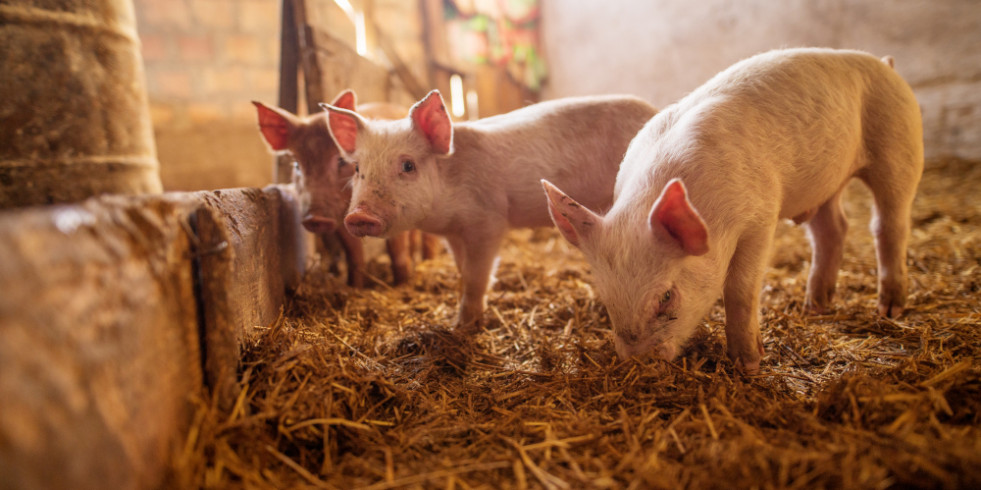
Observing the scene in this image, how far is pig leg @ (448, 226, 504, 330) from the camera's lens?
3484 millimetres

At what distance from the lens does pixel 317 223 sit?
3803 millimetres

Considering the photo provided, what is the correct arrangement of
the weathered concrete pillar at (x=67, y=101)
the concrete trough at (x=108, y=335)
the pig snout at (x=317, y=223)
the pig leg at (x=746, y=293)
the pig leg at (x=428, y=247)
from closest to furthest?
the concrete trough at (x=108, y=335), the pig leg at (x=746, y=293), the weathered concrete pillar at (x=67, y=101), the pig snout at (x=317, y=223), the pig leg at (x=428, y=247)

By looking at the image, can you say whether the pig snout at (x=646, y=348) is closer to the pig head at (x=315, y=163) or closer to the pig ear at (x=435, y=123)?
the pig ear at (x=435, y=123)

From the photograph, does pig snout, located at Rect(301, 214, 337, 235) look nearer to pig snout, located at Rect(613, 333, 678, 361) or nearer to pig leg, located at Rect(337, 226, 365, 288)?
pig leg, located at Rect(337, 226, 365, 288)

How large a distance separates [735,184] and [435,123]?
68.0 inches

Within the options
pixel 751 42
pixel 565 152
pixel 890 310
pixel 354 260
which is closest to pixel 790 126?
pixel 565 152

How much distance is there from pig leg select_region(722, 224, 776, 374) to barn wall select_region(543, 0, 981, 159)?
5136mm

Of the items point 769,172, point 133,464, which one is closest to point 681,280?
point 769,172

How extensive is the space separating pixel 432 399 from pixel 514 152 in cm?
182

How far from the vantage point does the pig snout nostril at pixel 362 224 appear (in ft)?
9.87

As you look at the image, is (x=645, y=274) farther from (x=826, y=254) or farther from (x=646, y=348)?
(x=826, y=254)

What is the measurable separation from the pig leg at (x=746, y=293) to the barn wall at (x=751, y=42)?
16.9ft

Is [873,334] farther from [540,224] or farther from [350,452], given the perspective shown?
[350,452]

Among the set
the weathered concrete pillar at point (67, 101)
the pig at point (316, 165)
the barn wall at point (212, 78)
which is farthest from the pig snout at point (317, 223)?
the barn wall at point (212, 78)
